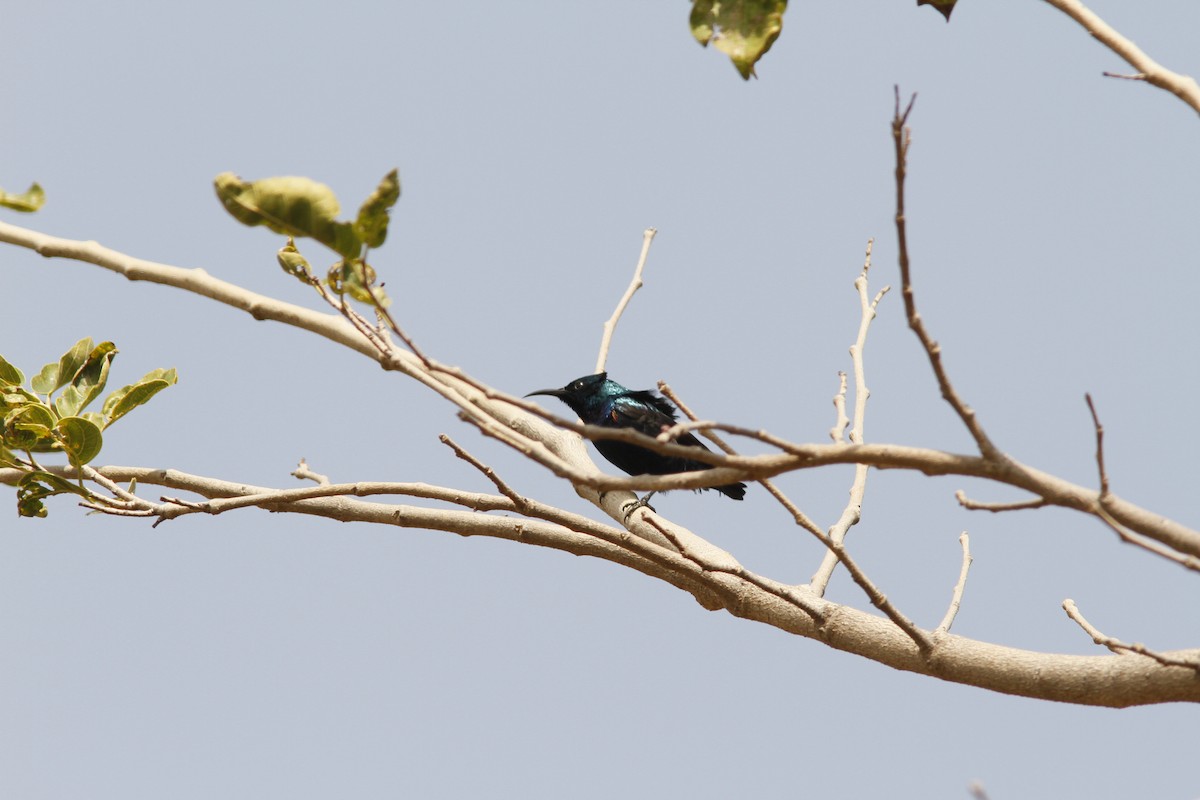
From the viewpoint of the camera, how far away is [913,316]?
6.75 ft

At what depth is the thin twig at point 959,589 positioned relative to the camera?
11.2 feet

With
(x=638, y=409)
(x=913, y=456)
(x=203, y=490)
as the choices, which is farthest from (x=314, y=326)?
(x=638, y=409)

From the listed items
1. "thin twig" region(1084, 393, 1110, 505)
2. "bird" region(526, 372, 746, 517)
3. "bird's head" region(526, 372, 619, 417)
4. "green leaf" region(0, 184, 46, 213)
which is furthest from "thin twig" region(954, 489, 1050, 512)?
"bird's head" region(526, 372, 619, 417)

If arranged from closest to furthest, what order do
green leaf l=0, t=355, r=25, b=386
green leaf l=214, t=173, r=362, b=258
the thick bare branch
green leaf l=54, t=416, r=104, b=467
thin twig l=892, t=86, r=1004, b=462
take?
thin twig l=892, t=86, r=1004, b=462 → green leaf l=214, t=173, r=362, b=258 → the thick bare branch → green leaf l=54, t=416, r=104, b=467 → green leaf l=0, t=355, r=25, b=386

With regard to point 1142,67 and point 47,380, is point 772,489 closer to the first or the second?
point 1142,67

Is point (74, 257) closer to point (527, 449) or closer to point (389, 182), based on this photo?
point (389, 182)

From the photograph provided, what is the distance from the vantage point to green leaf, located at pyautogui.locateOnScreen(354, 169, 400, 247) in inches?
90.2

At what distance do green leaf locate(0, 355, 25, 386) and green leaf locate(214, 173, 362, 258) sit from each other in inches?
78.8

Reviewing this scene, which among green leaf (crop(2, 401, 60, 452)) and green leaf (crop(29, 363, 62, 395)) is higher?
green leaf (crop(29, 363, 62, 395))

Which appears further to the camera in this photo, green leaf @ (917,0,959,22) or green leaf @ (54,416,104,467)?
green leaf @ (54,416,104,467)

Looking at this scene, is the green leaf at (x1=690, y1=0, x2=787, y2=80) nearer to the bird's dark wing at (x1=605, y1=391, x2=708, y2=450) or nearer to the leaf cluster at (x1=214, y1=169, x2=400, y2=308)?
the leaf cluster at (x1=214, y1=169, x2=400, y2=308)

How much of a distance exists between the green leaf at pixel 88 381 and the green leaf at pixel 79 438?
0.70 ft

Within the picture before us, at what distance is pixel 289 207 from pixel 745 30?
3.16 feet

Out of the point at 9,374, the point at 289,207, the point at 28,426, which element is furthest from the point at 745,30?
the point at 9,374
